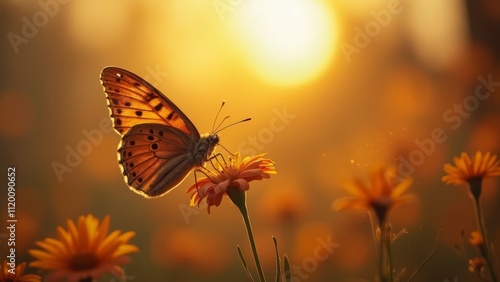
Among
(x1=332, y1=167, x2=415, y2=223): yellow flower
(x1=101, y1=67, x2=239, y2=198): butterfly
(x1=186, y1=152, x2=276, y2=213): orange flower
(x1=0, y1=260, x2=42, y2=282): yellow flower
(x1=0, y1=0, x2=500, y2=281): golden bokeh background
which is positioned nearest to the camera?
(x1=332, y1=167, x2=415, y2=223): yellow flower

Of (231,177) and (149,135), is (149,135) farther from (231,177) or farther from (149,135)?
(231,177)

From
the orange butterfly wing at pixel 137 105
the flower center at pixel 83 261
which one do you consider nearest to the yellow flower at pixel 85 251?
the flower center at pixel 83 261

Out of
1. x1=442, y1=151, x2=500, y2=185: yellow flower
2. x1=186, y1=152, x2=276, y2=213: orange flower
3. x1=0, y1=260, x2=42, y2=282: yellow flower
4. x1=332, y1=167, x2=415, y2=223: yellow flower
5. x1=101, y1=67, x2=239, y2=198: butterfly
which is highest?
x1=101, y1=67, x2=239, y2=198: butterfly

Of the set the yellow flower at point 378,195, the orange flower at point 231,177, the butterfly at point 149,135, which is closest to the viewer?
the yellow flower at point 378,195

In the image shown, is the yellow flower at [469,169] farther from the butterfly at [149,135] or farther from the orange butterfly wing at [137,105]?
the orange butterfly wing at [137,105]

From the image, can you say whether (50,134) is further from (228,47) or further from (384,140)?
(384,140)

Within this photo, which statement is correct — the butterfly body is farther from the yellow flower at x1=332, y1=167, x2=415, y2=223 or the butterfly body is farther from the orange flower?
the yellow flower at x1=332, y1=167, x2=415, y2=223

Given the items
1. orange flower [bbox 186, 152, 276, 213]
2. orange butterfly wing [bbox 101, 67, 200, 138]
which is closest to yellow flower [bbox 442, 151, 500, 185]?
orange flower [bbox 186, 152, 276, 213]

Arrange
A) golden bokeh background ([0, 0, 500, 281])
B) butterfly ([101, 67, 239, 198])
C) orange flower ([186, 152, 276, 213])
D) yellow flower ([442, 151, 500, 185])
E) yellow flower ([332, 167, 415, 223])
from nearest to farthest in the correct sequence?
1. yellow flower ([332, 167, 415, 223])
2. yellow flower ([442, 151, 500, 185])
3. orange flower ([186, 152, 276, 213])
4. butterfly ([101, 67, 239, 198])
5. golden bokeh background ([0, 0, 500, 281])
